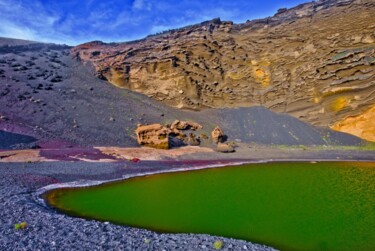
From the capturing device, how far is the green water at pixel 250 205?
532 inches

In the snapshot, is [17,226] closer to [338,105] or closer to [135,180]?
[135,180]

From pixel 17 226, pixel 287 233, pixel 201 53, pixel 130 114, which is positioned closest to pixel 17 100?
pixel 130 114

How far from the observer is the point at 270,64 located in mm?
58625

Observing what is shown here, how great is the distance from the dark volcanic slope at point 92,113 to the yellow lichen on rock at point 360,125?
1806 mm

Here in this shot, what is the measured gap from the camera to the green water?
44.4 ft

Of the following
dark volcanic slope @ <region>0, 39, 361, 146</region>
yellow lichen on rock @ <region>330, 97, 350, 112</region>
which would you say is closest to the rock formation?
dark volcanic slope @ <region>0, 39, 361, 146</region>

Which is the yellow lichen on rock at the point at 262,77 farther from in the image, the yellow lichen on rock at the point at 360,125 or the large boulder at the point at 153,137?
the large boulder at the point at 153,137

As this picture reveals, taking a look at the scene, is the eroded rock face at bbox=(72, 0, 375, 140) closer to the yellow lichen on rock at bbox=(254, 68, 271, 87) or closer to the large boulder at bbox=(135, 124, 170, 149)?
the yellow lichen on rock at bbox=(254, 68, 271, 87)

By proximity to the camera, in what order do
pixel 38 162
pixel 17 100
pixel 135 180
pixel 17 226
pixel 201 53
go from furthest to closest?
pixel 201 53
pixel 17 100
pixel 38 162
pixel 135 180
pixel 17 226

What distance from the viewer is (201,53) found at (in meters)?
62.0

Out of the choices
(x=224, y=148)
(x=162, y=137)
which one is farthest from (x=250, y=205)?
(x=162, y=137)

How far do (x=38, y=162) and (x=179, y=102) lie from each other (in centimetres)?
3276

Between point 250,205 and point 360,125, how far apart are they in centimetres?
3934

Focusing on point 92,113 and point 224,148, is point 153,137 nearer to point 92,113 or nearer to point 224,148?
point 224,148
